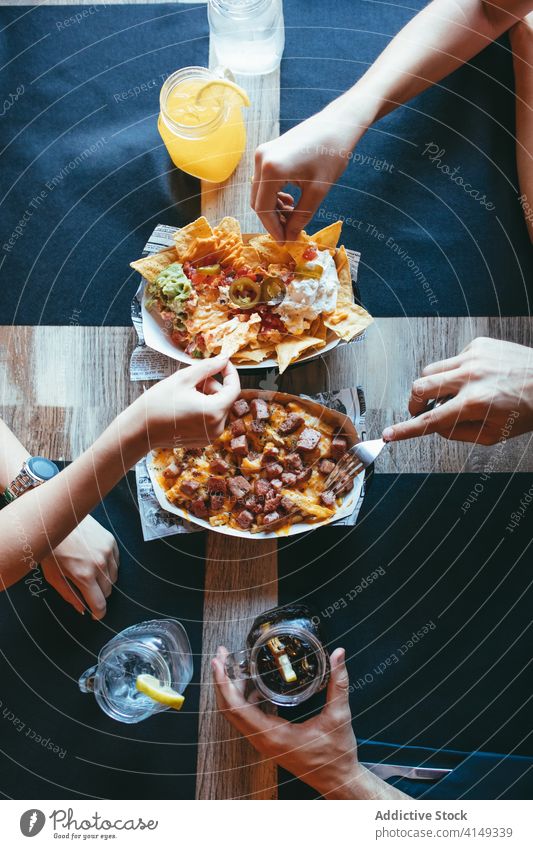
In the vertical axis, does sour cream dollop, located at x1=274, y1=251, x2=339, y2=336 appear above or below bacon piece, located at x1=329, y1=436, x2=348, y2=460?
above

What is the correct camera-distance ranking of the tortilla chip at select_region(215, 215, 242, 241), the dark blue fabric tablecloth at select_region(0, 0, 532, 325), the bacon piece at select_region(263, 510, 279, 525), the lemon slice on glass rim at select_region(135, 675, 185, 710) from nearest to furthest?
the lemon slice on glass rim at select_region(135, 675, 185, 710)
the bacon piece at select_region(263, 510, 279, 525)
the tortilla chip at select_region(215, 215, 242, 241)
the dark blue fabric tablecloth at select_region(0, 0, 532, 325)

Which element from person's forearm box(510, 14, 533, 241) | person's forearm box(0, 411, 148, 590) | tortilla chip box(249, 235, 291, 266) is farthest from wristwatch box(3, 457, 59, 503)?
person's forearm box(510, 14, 533, 241)

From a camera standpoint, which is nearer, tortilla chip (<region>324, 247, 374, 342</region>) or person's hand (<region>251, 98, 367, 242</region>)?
person's hand (<region>251, 98, 367, 242</region>)

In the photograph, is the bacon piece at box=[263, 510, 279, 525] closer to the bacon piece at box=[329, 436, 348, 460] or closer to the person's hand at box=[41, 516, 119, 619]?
the bacon piece at box=[329, 436, 348, 460]

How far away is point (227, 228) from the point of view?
1.68 m

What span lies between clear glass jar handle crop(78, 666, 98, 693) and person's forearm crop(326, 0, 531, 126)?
1.44m

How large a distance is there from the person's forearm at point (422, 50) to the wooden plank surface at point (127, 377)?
0.53 meters

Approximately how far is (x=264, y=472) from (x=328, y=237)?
1.93 ft

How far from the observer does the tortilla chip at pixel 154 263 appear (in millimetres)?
1633

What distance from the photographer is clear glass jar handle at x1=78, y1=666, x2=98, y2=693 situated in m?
1.53

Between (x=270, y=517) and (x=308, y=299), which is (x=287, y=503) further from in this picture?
(x=308, y=299)

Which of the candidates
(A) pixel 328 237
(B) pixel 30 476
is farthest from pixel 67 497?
(A) pixel 328 237
